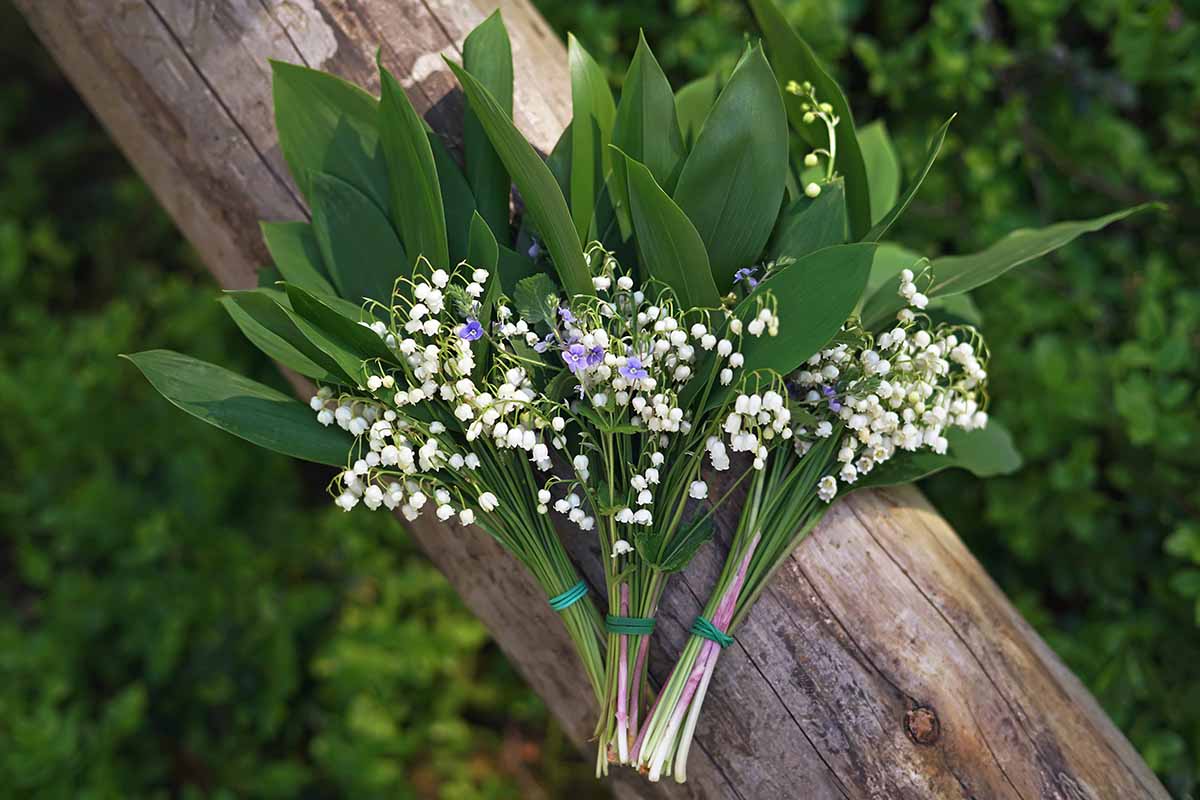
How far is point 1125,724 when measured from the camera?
1526 mm

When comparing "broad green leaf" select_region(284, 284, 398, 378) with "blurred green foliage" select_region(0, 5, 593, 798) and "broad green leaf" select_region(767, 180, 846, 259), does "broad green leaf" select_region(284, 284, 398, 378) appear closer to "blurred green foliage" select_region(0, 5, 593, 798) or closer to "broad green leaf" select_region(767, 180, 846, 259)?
"broad green leaf" select_region(767, 180, 846, 259)

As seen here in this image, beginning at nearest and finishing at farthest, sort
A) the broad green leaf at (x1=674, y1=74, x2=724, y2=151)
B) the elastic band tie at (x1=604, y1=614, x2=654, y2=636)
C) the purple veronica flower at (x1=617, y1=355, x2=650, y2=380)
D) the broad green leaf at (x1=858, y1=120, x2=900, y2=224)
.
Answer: the purple veronica flower at (x1=617, y1=355, x2=650, y2=380) → the elastic band tie at (x1=604, y1=614, x2=654, y2=636) → the broad green leaf at (x1=674, y1=74, x2=724, y2=151) → the broad green leaf at (x1=858, y1=120, x2=900, y2=224)

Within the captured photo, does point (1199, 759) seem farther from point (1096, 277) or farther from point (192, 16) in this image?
point (192, 16)

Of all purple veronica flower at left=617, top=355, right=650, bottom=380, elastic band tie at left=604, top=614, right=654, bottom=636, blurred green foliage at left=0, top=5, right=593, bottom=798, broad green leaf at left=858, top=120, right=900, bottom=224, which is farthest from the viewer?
blurred green foliage at left=0, top=5, right=593, bottom=798

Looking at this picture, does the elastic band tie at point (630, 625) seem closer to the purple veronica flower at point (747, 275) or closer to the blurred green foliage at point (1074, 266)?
the purple veronica flower at point (747, 275)

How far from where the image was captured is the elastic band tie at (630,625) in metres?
1.01

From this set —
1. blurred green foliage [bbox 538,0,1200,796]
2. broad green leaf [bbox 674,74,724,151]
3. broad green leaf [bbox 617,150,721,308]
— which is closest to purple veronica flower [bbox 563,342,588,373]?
broad green leaf [bbox 617,150,721,308]

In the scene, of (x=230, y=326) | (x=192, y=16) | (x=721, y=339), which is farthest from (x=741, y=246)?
(x=230, y=326)

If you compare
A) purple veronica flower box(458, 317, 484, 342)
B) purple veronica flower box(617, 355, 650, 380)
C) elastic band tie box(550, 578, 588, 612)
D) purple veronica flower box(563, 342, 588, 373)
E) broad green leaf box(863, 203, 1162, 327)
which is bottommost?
elastic band tie box(550, 578, 588, 612)

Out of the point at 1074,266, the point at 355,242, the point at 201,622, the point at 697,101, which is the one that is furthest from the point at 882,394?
the point at 201,622

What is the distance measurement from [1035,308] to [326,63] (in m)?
1.42

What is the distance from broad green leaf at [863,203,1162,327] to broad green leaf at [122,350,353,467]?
2.20 feet

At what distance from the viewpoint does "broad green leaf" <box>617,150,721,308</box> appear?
92 cm

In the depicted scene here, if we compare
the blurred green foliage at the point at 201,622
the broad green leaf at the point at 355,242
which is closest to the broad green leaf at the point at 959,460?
the broad green leaf at the point at 355,242
